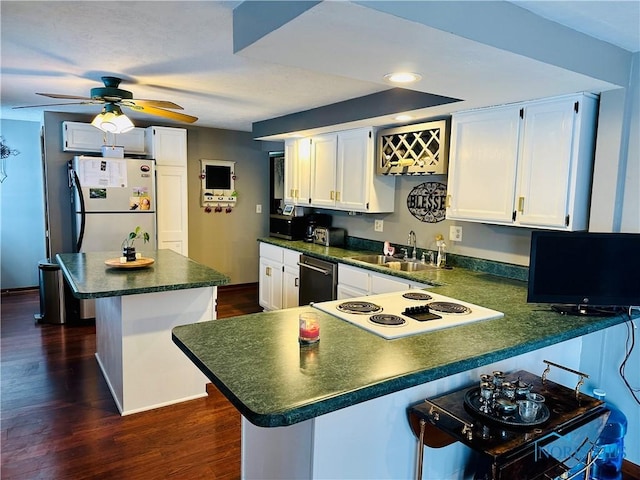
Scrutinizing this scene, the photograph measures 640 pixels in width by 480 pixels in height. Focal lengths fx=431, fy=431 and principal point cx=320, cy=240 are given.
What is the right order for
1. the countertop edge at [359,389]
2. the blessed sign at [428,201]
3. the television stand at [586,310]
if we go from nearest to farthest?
the countertop edge at [359,389]
the television stand at [586,310]
the blessed sign at [428,201]

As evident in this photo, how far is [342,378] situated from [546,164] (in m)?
1.94

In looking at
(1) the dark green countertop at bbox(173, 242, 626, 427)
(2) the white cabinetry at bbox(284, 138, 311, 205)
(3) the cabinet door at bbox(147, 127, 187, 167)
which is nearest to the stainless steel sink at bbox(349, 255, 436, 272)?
(2) the white cabinetry at bbox(284, 138, 311, 205)

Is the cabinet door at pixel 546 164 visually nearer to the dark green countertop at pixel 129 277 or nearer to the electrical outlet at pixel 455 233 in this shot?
the electrical outlet at pixel 455 233

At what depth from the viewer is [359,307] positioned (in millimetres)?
2082

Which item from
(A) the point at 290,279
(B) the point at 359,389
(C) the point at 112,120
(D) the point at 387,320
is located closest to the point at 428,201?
(A) the point at 290,279

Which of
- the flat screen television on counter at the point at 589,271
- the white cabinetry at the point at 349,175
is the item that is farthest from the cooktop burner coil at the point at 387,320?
the white cabinetry at the point at 349,175

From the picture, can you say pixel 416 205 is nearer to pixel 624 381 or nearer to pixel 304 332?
pixel 624 381

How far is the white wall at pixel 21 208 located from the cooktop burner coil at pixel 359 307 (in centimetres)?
530

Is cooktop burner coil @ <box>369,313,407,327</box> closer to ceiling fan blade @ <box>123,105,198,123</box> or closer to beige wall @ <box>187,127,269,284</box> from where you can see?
ceiling fan blade @ <box>123,105,198,123</box>

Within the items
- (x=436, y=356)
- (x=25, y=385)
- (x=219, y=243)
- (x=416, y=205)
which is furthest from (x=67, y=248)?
(x=436, y=356)

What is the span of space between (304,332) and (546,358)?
1.35 metres

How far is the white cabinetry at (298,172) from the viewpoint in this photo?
4652mm

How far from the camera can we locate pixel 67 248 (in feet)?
16.5

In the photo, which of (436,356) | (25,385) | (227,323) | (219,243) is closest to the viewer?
(436,356)
